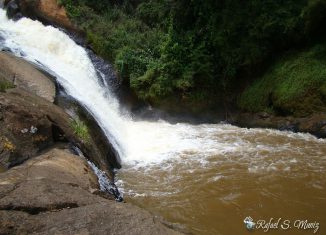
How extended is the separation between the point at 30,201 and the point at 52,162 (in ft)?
6.32

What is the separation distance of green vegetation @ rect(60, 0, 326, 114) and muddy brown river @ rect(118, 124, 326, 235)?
2186 millimetres

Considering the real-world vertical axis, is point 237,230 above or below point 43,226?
below

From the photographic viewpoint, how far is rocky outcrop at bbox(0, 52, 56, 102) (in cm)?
879

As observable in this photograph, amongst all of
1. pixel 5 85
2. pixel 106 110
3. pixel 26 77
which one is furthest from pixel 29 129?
pixel 106 110

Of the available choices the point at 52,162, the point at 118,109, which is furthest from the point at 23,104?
the point at 118,109

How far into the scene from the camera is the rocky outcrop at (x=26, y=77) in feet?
28.8

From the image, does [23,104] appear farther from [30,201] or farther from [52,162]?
[30,201]

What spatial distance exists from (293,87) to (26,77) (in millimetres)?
7218

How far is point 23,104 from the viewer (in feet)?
23.5

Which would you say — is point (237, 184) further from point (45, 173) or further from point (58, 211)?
point (58, 211)

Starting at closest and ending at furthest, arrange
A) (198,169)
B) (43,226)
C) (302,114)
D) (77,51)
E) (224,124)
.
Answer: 1. (43,226)
2. (198,169)
3. (302,114)
4. (224,124)
5. (77,51)

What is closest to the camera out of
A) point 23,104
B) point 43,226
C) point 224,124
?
point 43,226

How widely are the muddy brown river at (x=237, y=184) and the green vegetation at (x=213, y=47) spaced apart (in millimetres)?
2186

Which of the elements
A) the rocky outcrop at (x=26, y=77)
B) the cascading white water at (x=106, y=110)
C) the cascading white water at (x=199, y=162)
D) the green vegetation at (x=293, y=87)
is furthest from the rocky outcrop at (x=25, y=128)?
the green vegetation at (x=293, y=87)
